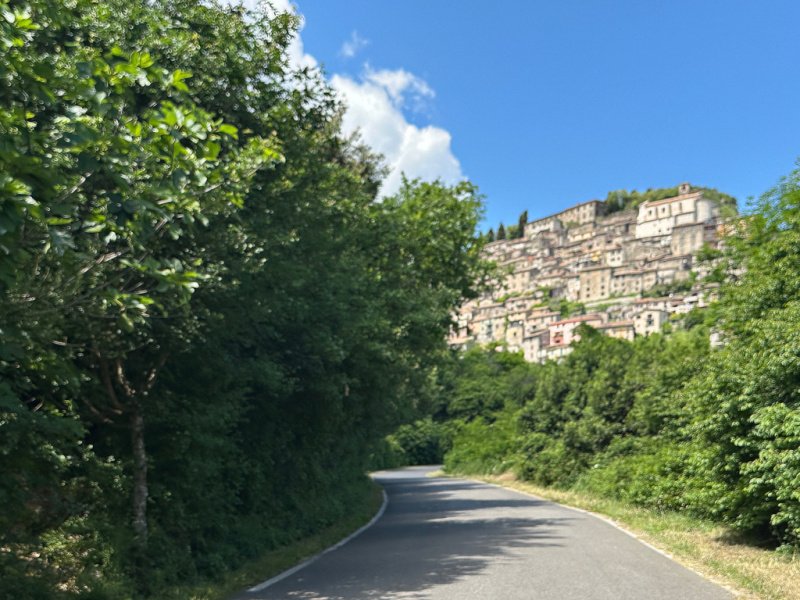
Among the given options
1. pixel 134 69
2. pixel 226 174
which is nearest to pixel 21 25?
pixel 134 69

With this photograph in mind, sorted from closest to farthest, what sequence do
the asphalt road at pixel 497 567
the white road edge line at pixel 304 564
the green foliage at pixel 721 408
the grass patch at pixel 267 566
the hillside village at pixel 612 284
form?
the asphalt road at pixel 497 567 < the grass patch at pixel 267 566 < the white road edge line at pixel 304 564 < the green foliage at pixel 721 408 < the hillside village at pixel 612 284

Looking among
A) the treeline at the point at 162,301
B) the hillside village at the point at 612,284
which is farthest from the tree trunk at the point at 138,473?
the hillside village at the point at 612,284

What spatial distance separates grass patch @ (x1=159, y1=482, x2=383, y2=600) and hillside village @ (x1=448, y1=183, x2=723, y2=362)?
403 feet

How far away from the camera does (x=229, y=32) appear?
41.7ft

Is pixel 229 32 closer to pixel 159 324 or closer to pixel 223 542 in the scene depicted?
pixel 159 324

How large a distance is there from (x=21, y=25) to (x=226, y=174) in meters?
3.68

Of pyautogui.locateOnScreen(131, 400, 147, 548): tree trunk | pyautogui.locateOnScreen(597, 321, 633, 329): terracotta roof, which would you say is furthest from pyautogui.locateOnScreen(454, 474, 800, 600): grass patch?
pyautogui.locateOnScreen(597, 321, 633, 329): terracotta roof

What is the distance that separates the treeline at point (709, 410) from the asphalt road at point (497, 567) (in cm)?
192

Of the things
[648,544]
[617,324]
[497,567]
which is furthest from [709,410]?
[617,324]

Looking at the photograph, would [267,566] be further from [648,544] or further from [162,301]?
[648,544]

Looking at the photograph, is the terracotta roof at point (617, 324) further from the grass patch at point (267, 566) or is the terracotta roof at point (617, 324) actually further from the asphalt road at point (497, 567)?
the grass patch at point (267, 566)

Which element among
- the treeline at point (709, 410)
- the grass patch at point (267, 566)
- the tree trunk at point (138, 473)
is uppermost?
the treeline at point (709, 410)

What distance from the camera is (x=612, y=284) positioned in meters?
169

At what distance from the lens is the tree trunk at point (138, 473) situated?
10.2 m
